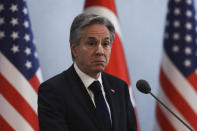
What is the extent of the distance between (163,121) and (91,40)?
211 cm

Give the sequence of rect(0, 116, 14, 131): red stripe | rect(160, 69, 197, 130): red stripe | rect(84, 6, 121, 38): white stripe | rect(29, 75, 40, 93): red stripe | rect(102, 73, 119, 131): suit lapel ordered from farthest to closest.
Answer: rect(84, 6, 121, 38): white stripe → rect(160, 69, 197, 130): red stripe → rect(29, 75, 40, 93): red stripe → rect(0, 116, 14, 131): red stripe → rect(102, 73, 119, 131): suit lapel

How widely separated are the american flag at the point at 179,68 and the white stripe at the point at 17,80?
4.09 ft

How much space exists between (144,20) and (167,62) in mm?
686

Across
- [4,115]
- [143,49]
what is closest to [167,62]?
[143,49]

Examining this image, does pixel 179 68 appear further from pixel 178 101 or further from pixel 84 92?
pixel 84 92

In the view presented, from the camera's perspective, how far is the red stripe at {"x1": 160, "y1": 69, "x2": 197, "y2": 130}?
3.19 m

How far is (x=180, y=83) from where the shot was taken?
10.8 ft

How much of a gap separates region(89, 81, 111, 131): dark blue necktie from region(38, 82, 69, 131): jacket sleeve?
0.15 m

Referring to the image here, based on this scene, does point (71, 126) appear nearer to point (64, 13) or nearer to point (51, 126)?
point (51, 126)

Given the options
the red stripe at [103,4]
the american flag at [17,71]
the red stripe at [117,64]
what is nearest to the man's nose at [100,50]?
the american flag at [17,71]

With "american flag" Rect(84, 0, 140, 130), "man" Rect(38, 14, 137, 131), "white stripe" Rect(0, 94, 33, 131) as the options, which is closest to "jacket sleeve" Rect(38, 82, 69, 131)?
"man" Rect(38, 14, 137, 131)

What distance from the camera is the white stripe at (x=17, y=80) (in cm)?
286

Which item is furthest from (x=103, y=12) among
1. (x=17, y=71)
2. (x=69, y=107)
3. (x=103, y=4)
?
(x=69, y=107)

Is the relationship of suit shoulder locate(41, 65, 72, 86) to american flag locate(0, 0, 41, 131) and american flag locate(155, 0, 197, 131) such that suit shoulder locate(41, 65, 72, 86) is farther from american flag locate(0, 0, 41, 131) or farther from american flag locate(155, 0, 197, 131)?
american flag locate(155, 0, 197, 131)
